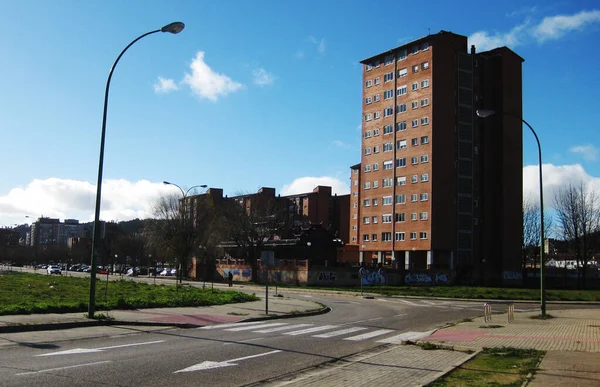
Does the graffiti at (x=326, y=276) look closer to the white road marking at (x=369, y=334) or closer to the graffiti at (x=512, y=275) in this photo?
the graffiti at (x=512, y=275)

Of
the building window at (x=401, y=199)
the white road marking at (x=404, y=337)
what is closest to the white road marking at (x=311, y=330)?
the white road marking at (x=404, y=337)

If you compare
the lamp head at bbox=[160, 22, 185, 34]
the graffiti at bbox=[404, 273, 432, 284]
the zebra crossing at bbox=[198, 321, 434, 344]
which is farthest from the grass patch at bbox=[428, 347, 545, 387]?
the graffiti at bbox=[404, 273, 432, 284]

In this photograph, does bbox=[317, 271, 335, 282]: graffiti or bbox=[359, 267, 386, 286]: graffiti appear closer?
bbox=[317, 271, 335, 282]: graffiti

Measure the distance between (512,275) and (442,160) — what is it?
2101cm

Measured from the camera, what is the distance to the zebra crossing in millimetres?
15773

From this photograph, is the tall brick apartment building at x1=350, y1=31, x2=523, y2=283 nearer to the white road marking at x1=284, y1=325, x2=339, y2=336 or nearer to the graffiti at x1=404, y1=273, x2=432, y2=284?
the graffiti at x1=404, y1=273, x2=432, y2=284

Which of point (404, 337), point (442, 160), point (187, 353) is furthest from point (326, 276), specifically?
point (187, 353)

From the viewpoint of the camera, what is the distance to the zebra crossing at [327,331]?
15.8 metres

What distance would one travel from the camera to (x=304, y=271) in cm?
5825

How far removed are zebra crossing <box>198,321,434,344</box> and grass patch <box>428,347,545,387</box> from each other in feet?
10.4

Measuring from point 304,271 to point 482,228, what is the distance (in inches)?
1342

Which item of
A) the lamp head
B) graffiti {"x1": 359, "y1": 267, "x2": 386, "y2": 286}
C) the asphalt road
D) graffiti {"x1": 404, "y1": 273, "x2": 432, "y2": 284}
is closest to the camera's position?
the asphalt road

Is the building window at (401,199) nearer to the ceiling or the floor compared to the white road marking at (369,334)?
nearer to the ceiling

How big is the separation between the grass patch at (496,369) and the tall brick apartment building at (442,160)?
6110 cm
